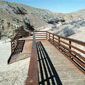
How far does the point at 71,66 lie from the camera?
975cm

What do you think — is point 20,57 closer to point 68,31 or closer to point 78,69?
point 78,69

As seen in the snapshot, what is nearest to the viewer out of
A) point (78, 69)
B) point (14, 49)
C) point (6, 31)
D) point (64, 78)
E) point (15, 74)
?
point (64, 78)

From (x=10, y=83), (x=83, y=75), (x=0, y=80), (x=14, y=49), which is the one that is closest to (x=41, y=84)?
(x=83, y=75)

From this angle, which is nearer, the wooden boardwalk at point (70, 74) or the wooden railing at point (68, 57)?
the wooden railing at point (68, 57)

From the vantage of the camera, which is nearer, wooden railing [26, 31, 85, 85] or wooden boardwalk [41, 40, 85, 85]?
wooden railing [26, 31, 85, 85]

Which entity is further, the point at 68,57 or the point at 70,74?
the point at 68,57

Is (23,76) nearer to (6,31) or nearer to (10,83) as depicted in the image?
(10,83)

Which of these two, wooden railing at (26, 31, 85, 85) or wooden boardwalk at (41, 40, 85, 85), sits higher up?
wooden railing at (26, 31, 85, 85)

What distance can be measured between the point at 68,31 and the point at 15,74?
19120 millimetres

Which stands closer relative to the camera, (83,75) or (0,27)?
(83,75)

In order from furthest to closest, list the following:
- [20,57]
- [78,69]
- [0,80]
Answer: [20,57] < [0,80] < [78,69]

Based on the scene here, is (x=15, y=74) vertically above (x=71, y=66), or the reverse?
(x=71, y=66)

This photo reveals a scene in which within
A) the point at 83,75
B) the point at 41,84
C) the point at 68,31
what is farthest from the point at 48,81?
the point at 68,31

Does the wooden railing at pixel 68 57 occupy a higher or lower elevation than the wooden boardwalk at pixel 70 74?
higher
